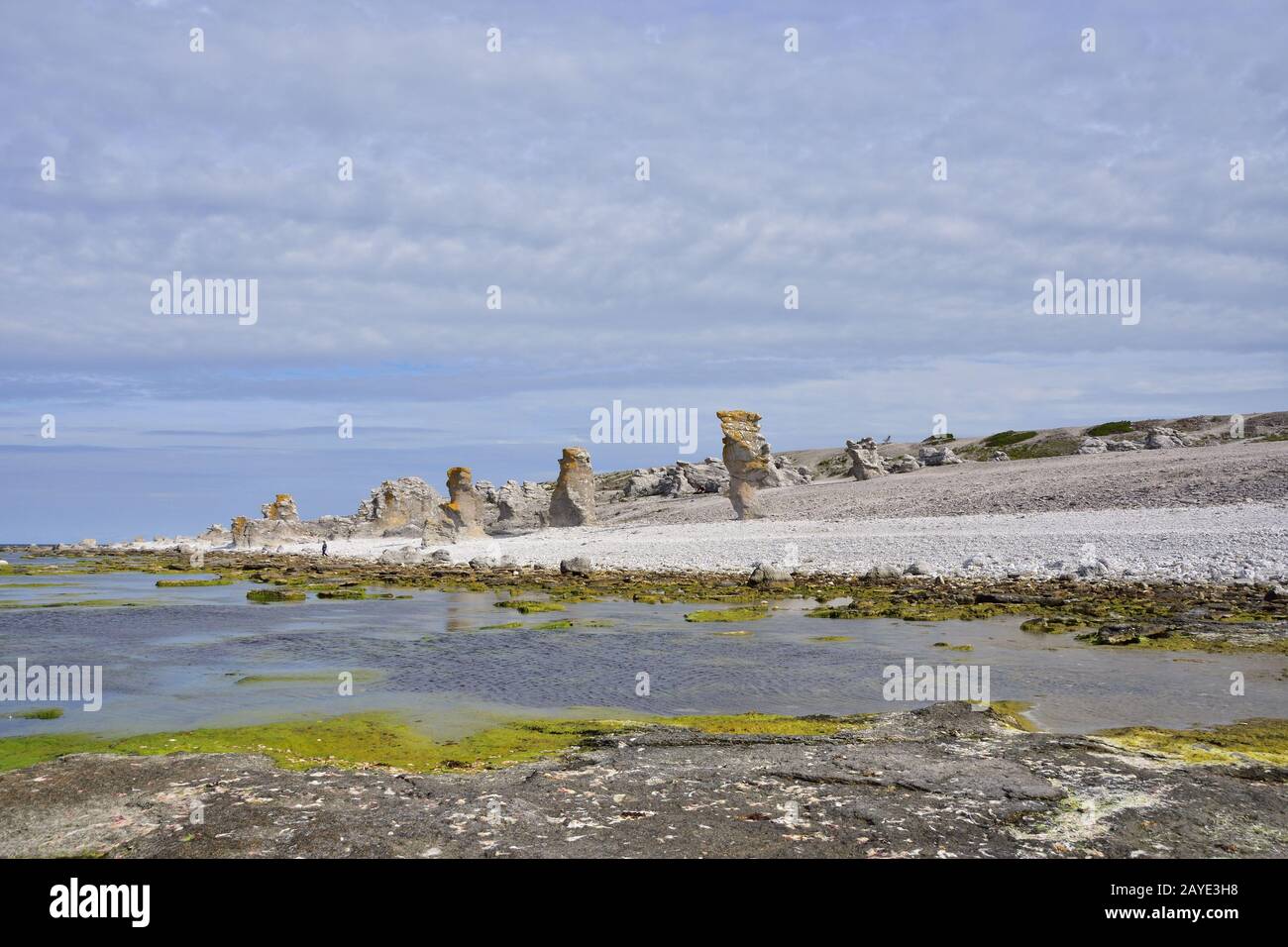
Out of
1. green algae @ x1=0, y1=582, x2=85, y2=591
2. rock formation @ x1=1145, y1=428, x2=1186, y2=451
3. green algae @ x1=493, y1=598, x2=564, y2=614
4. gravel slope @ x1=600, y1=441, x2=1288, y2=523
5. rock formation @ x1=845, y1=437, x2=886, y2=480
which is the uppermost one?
rock formation @ x1=1145, y1=428, x2=1186, y2=451

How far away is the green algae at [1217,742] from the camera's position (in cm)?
938

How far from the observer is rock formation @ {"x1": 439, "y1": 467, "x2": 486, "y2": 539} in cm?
6347

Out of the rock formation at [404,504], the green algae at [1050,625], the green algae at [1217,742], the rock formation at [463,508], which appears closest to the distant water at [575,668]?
the green algae at [1050,625]

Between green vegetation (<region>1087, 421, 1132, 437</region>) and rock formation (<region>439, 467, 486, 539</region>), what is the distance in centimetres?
5244

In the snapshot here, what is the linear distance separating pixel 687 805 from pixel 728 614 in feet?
54.8

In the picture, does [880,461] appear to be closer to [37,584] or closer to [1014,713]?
[37,584]

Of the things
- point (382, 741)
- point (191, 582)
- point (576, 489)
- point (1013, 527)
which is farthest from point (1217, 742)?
point (576, 489)

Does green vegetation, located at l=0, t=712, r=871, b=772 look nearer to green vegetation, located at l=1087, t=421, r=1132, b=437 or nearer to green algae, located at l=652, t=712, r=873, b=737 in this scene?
green algae, located at l=652, t=712, r=873, b=737

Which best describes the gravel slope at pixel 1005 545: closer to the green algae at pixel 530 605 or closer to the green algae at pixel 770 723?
the green algae at pixel 530 605

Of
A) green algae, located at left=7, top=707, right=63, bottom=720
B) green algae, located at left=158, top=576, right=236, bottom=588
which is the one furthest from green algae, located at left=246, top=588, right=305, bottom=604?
green algae, located at left=7, top=707, right=63, bottom=720

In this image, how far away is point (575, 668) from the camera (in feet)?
56.3

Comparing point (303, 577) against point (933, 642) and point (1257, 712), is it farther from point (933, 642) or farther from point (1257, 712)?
point (1257, 712)

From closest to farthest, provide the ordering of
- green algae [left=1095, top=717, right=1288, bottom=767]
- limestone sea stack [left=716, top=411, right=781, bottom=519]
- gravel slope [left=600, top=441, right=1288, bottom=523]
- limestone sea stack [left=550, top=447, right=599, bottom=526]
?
green algae [left=1095, top=717, right=1288, bottom=767]
gravel slope [left=600, top=441, right=1288, bottom=523]
limestone sea stack [left=716, top=411, right=781, bottom=519]
limestone sea stack [left=550, top=447, right=599, bottom=526]
